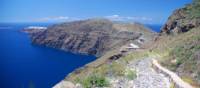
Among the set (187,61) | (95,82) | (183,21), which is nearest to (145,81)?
(95,82)

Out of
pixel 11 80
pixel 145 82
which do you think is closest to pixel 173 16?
pixel 145 82

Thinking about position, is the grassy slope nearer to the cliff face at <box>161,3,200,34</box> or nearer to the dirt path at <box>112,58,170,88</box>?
the dirt path at <box>112,58,170,88</box>

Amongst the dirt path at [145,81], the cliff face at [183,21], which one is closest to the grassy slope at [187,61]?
the dirt path at [145,81]

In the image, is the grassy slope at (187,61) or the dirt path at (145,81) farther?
the grassy slope at (187,61)

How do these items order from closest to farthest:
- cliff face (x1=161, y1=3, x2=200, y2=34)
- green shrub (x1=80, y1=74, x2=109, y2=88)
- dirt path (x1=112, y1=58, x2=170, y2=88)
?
green shrub (x1=80, y1=74, x2=109, y2=88)
dirt path (x1=112, y1=58, x2=170, y2=88)
cliff face (x1=161, y1=3, x2=200, y2=34)

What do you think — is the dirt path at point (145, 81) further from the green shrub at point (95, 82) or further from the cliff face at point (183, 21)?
the cliff face at point (183, 21)

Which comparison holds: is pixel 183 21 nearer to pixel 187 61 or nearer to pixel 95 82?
pixel 187 61

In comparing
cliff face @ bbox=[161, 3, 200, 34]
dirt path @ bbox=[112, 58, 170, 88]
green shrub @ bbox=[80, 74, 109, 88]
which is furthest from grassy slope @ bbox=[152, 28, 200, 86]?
cliff face @ bbox=[161, 3, 200, 34]

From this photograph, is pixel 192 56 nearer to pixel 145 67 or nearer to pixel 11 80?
pixel 145 67
